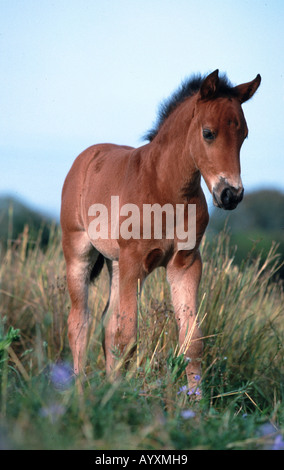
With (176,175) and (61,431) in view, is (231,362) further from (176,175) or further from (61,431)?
(61,431)

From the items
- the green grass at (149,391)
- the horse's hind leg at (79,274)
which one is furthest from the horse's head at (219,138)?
the horse's hind leg at (79,274)

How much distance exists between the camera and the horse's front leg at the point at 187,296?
4430 millimetres

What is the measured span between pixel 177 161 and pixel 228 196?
0.73 m

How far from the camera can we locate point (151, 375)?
3.87 m

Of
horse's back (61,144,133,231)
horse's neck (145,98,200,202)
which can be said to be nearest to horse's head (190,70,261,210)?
horse's neck (145,98,200,202)

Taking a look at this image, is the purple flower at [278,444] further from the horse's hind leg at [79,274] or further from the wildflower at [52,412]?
the horse's hind leg at [79,274]

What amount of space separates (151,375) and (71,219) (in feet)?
7.65

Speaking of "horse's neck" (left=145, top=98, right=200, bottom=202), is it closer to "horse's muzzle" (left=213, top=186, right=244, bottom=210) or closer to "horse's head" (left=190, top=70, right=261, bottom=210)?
"horse's head" (left=190, top=70, right=261, bottom=210)

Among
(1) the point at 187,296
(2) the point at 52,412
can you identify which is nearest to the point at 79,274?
(1) the point at 187,296

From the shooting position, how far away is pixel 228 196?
12.5 ft

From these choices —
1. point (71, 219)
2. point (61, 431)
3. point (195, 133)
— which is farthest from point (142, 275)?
point (61, 431)

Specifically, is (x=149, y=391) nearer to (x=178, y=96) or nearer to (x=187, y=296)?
(x=187, y=296)

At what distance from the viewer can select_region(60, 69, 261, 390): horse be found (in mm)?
3963

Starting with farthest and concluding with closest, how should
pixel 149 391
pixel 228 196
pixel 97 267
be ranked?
pixel 97 267, pixel 228 196, pixel 149 391
